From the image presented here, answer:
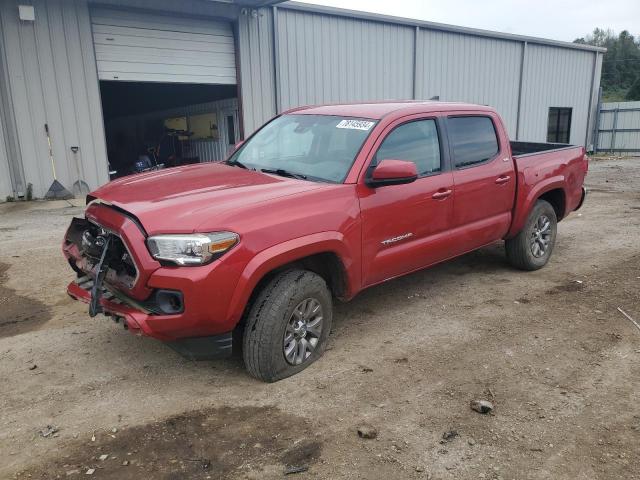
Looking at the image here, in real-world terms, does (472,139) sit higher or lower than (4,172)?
higher

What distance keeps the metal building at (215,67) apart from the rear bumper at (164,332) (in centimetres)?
902

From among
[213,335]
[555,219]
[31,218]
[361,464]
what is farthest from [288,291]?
[31,218]

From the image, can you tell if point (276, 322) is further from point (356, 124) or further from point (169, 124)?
point (169, 124)

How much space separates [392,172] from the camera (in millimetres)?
3762

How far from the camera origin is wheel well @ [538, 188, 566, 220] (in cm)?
614

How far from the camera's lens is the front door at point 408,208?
3990mm

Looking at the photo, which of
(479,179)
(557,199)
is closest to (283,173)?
(479,179)

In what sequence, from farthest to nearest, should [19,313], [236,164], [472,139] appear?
[472,139] < [19,313] < [236,164]

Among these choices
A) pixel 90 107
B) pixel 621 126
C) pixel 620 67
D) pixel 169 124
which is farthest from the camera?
pixel 620 67

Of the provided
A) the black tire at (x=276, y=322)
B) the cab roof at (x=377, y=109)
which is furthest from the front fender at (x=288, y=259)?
the cab roof at (x=377, y=109)

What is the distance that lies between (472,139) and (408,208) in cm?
135

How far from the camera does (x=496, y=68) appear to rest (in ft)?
64.0

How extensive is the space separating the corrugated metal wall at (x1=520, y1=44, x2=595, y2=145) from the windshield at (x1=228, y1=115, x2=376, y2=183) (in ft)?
61.5

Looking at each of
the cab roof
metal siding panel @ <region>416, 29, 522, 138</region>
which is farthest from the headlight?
metal siding panel @ <region>416, 29, 522, 138</region>
